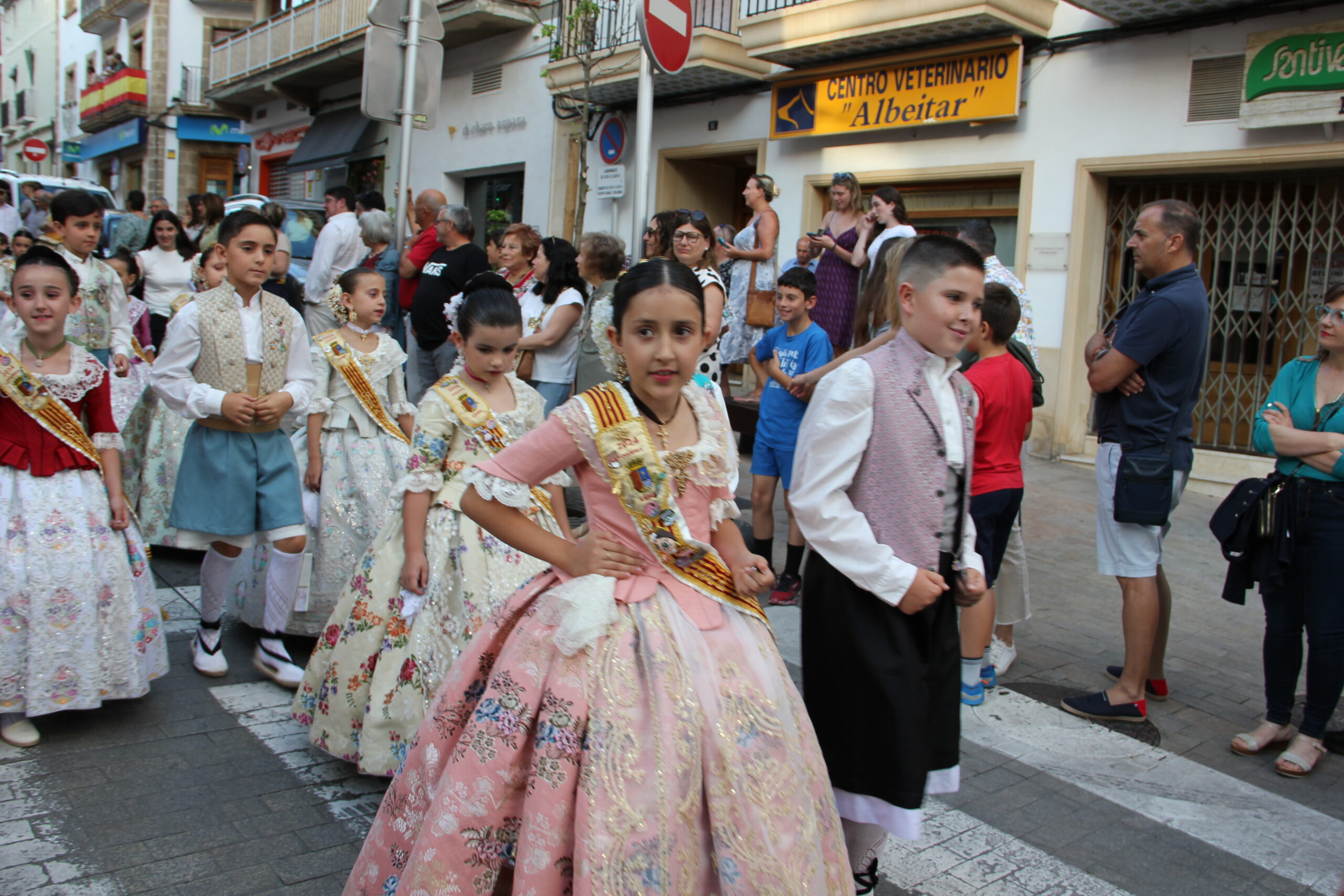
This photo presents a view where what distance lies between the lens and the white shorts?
4.38m

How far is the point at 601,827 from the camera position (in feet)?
6.46

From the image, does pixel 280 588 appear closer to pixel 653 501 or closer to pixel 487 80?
pixel 653 501

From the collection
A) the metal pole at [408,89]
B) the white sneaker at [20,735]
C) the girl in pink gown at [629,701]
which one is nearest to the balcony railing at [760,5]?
the metal pole at [408,89]

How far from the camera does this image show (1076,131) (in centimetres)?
→ 1012

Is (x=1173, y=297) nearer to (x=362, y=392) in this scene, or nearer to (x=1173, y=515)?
(x=362, y=392)

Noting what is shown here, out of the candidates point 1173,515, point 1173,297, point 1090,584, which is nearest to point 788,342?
point 1173,297

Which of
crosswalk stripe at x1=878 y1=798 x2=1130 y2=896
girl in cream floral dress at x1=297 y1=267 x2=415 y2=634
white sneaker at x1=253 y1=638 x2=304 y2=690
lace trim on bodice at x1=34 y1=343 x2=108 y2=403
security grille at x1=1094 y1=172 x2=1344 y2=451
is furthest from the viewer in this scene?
security grille at x1=1094 y1=172 x2=1344 y2=451

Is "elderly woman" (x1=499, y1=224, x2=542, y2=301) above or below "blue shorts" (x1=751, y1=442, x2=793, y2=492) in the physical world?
above

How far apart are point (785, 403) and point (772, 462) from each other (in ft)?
1.08

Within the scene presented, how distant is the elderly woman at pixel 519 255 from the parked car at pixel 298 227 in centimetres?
530

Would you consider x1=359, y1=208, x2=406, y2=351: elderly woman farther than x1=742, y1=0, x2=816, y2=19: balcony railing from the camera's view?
No

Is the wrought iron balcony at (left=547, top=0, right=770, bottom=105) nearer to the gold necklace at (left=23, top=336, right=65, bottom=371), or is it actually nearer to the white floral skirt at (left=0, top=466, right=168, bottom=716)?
the gold necklace at (left=23, top=336, right=65, bottom=371)

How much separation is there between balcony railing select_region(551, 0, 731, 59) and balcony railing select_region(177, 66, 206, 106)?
1973cm

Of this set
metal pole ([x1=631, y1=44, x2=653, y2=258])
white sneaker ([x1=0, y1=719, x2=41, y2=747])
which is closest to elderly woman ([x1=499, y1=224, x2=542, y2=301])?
metal pole ([x1=631, y1=44, x2=653, y2=258])
